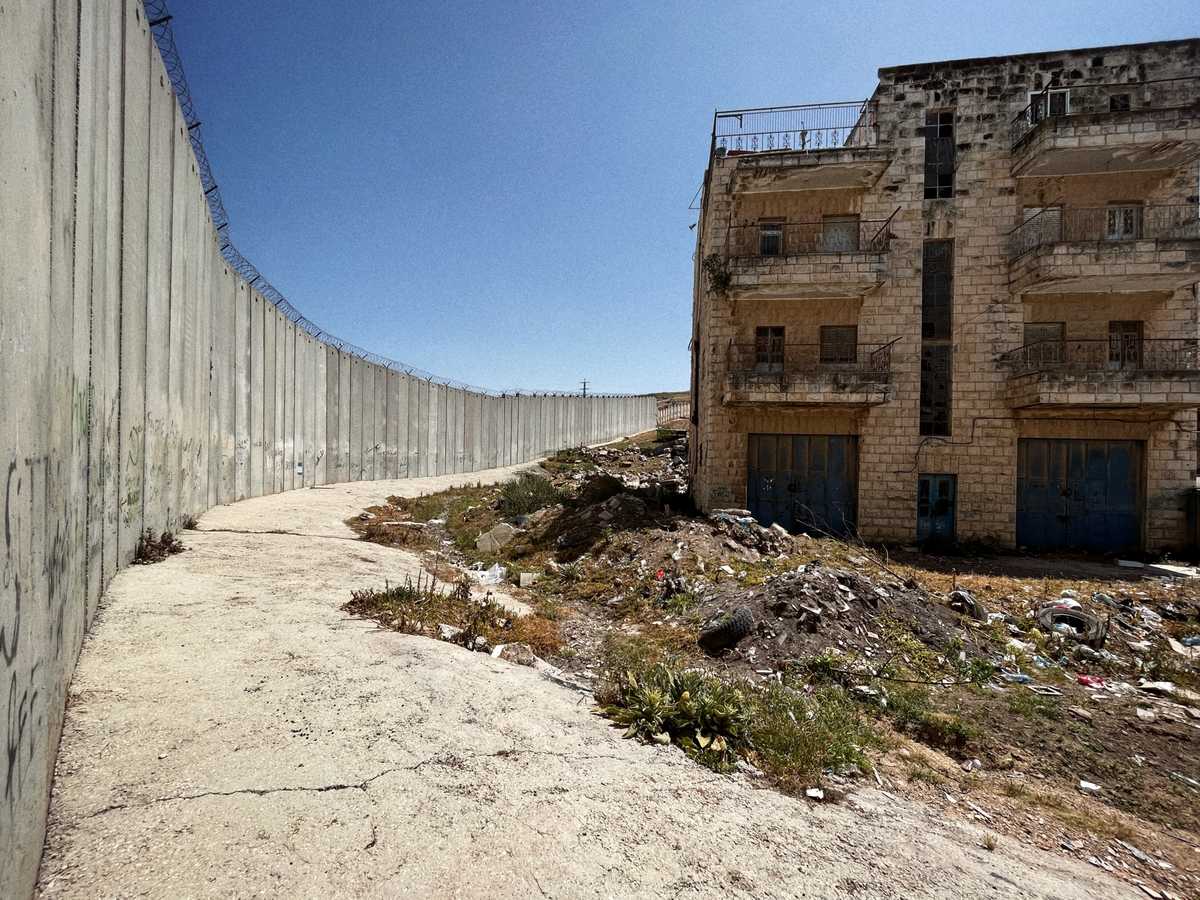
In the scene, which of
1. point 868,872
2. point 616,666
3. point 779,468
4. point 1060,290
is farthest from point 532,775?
point 1060,290

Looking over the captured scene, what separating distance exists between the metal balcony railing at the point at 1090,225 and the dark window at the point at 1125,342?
6.87ft

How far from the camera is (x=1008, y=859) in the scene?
9.28ft

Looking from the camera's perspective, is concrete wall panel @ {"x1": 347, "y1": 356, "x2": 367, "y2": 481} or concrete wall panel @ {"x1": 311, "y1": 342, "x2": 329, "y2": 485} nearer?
concrete wall panel @ {"x1": 311, "y1": 342, "x2": 329, "y2": 485}

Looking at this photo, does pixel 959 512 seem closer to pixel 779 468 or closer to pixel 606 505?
pixel 779 468

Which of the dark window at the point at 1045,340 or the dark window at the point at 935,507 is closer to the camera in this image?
the dark window at the point at 1045,340

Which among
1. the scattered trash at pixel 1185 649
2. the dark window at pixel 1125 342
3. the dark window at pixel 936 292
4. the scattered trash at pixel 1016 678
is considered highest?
the dark window at pixel 936 292

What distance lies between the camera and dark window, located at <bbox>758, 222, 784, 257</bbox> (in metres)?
13.4

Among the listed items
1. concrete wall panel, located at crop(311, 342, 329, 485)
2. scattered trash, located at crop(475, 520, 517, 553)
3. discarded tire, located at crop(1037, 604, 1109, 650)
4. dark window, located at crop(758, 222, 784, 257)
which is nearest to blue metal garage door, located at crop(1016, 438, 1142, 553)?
discarded tire, located at crop(1037, 604, 1109, 650)

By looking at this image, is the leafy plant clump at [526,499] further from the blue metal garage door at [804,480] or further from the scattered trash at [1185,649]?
the scattered trash at [1185,649]

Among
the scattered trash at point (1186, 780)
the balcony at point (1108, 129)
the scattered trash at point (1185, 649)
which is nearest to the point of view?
the scattered trash at point (1186, 780)

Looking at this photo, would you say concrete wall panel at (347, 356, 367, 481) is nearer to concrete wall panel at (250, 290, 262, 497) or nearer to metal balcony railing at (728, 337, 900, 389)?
concrete wall panel at (250, 290, 262, 497)

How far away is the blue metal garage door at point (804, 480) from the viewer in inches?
521

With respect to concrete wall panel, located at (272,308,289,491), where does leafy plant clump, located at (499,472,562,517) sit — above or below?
below

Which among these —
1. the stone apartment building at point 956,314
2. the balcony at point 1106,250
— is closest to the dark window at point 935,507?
the stone apartment building at point 956,314
